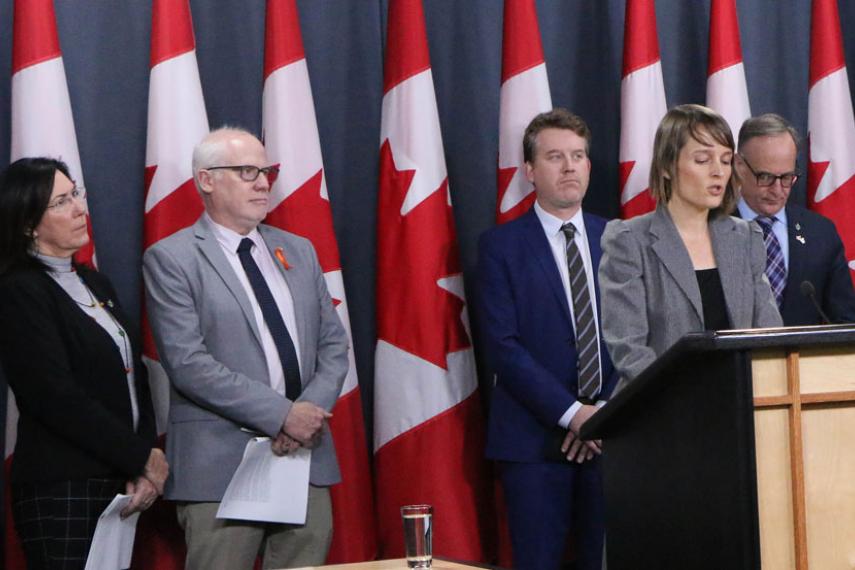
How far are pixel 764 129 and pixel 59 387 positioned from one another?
235cm

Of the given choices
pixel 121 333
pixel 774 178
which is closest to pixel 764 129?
pixel 774 178

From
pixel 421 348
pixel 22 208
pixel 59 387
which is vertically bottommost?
pixel 59 387

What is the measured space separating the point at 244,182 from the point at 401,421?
1.02 metres

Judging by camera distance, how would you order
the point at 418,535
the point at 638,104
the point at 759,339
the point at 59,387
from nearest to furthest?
→ the point at 759,339 < the point at 418,535 < the point at 59,387 < the point at 638,104

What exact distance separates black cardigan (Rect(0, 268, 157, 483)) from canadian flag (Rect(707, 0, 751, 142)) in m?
2.41

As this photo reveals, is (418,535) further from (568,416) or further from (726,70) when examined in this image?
(726,70)

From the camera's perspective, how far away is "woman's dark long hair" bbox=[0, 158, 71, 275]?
3.43 m

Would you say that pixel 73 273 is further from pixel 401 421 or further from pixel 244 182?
pixel 401 421

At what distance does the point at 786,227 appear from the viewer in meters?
4.09

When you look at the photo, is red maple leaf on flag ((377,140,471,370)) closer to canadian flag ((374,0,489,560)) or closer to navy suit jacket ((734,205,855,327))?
canadian flag ((374,0,489,560))

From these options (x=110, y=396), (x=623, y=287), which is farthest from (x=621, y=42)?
(x=110, y=396)

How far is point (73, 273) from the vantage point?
355cm

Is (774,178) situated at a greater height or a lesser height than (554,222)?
greater

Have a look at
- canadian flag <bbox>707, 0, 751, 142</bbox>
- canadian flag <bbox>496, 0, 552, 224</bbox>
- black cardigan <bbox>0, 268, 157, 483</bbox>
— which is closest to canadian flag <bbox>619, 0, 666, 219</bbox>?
canadian flag <bbox>707, 0, 751, 142</bbox>
